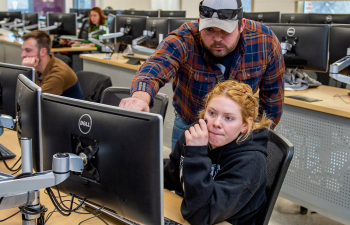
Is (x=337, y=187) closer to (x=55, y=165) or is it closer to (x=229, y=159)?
(x=229, y=159)

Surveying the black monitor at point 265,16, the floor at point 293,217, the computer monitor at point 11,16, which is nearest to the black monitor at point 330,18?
the black monitor at point 265,16

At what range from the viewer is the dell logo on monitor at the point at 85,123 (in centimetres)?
93

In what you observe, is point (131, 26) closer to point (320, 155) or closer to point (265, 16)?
point (265, 16)

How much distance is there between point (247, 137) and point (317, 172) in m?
1.22

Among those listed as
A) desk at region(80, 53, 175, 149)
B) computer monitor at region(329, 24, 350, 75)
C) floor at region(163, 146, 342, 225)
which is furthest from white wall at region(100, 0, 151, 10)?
floor at region(163, 146, 342, 225)

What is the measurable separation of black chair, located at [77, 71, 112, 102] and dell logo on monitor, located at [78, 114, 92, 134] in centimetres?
161

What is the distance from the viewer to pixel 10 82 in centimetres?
152

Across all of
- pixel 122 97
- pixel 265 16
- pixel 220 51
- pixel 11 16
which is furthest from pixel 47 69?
pixel 11 16

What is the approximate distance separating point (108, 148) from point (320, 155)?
1691mm

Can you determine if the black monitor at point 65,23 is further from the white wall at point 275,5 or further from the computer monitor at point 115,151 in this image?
the computer monitor at point 115,151

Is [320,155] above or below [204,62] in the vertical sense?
below

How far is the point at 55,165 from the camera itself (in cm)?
85

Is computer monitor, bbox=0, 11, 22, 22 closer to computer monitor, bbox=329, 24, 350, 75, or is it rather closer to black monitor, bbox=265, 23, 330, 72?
black monitor, bbox=265, 23, 330, 72

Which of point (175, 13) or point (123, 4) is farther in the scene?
point (123, 4)
